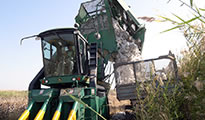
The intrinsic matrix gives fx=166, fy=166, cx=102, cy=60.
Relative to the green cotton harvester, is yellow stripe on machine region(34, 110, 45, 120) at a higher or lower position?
lower

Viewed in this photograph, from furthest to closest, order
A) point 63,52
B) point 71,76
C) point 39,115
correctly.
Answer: point 63,52 → point 71,76 → point 39,115

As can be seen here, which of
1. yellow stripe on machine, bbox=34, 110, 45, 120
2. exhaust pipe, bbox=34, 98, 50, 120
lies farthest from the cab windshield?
yellow stripe on machine, bbox=34, 110, 45, 120

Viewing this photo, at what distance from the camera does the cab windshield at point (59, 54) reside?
438cm

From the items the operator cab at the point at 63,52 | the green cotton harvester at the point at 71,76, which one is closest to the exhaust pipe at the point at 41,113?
the green cotton harvester at the point at 71,76

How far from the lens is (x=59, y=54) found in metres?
4.53

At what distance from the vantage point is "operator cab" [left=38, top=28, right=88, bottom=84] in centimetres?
435

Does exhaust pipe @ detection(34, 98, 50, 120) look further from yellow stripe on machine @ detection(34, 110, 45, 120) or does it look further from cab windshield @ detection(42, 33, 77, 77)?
cab windshield @ detection(42, 33, 77, 77)

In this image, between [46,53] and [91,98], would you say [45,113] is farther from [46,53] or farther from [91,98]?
[46,53]

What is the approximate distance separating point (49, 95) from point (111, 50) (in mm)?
3268

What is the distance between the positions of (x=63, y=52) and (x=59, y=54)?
126 mm

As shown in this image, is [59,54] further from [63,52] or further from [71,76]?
[71,76]

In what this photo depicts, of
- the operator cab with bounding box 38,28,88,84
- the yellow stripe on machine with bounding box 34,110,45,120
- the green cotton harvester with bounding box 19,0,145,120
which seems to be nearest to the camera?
the yellow stripe on machine with bounding box 34,110,45,120

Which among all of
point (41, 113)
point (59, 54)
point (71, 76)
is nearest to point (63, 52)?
point (59, 54)

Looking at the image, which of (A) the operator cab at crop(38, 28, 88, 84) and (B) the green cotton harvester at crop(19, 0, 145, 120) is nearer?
(B) the green cotton harvester at crop(19, 0, 145, 120)
